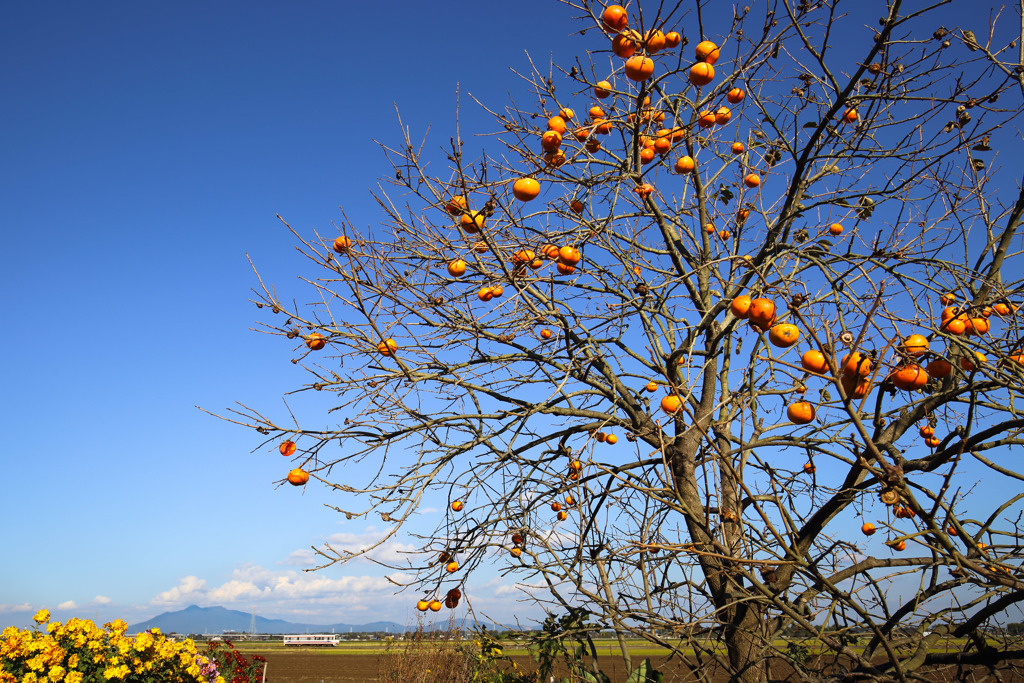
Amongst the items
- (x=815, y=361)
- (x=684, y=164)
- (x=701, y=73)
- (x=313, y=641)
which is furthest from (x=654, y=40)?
(x=313, y=641)

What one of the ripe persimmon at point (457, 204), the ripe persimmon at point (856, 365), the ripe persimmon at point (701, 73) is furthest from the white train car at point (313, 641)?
the ripe persimmon at point (856, 365)

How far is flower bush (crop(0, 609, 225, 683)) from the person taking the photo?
17.8ft

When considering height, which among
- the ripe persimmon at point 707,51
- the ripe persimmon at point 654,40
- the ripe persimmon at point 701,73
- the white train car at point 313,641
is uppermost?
the ripe persimmon at point 707,51

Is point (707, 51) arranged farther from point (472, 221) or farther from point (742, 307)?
point (742, 307)

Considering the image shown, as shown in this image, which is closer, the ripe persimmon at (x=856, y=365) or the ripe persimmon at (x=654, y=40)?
the ripe persimmon at (x=856, y=365)

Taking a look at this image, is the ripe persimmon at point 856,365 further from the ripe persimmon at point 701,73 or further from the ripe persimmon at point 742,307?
the ripe persimmon at point 701,73

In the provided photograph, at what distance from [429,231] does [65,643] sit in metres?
5.47

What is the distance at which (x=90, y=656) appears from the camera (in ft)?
19.1

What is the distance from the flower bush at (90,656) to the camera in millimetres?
5418

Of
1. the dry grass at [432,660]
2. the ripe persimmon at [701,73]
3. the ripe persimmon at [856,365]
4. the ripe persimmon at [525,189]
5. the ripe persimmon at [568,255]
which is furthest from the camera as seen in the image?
the dry grass at [432,660]

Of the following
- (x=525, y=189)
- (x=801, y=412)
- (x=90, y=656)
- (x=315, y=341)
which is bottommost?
(x=90, y=656)

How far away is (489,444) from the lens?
4.19m

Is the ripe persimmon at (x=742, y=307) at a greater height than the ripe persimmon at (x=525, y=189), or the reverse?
the ripe persimmon at (x=525, y=189)

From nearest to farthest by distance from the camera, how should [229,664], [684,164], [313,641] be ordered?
[684,164]
[229,664]
[313,641]
